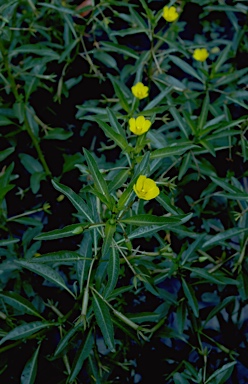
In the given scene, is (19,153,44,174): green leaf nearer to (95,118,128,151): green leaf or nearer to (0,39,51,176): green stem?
(0,39,51,176): green stem

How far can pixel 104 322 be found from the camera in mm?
978

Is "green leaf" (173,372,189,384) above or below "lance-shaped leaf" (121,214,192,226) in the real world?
below

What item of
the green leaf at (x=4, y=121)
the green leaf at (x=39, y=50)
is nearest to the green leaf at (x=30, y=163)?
the green leaf at (x=4, y=121)

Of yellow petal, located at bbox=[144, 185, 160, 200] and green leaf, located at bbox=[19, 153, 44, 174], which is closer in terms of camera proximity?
yellow petal, located at bbox=[144, 185, 160, 200]

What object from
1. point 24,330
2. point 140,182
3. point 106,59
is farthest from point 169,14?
point 24,330

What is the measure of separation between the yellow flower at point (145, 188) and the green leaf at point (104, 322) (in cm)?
28

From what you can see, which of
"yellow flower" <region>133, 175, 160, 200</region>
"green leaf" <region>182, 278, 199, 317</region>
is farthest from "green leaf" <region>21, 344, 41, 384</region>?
"yellow flower" <region>133, 175, 160, 200</region>

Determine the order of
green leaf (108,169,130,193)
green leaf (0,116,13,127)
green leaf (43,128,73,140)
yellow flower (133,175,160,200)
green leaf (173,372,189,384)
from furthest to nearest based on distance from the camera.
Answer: green leaf (43,128,73,140), green leaf (0,116,13,127), green leaf (173,372,189,384), green leaf (108,169,130,193), yellow flower (133,175,160,200)

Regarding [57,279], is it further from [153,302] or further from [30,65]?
[30,65]

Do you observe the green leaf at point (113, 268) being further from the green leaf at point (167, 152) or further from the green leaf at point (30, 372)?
the green leaf at point (30, 372)

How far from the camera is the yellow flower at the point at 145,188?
888 mm

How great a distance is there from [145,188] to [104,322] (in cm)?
31

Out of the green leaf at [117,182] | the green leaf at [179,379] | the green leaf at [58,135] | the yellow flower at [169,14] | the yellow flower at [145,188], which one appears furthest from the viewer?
the green leaf at [58,135]

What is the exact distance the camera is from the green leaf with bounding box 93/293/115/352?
3.17 feet
